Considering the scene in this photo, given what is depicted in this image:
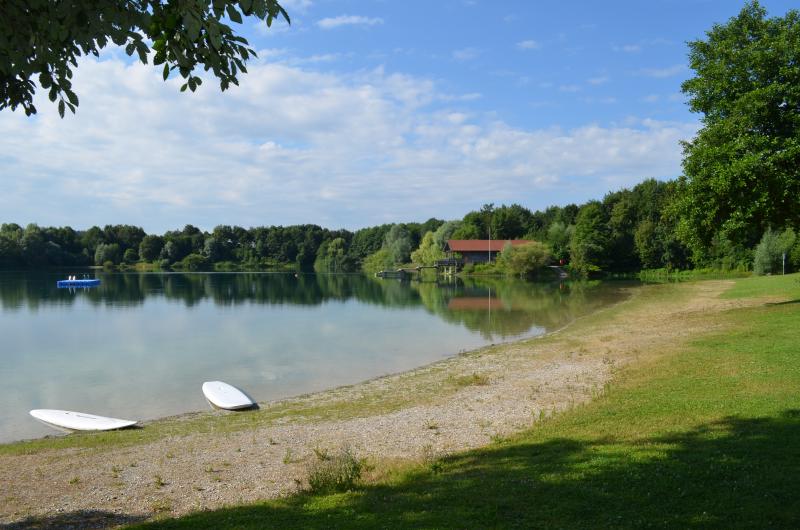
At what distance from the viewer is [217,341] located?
30875 mm

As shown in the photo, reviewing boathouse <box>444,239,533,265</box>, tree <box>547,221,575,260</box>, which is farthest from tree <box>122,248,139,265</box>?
tree <box>547,221,575,260</box>

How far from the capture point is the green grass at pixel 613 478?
5.81 m

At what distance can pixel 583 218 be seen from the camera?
91.9 m

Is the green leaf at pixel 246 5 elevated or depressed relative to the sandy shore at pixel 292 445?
elevated

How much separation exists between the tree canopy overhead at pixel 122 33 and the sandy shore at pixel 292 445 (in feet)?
18.7

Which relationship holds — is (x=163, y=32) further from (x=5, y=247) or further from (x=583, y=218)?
(x=5, y=247)

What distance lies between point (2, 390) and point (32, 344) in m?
11.3

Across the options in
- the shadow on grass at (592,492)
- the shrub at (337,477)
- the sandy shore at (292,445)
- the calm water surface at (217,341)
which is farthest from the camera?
the calm water surface at (217,341)

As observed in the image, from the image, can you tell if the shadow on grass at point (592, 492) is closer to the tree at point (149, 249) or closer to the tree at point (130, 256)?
the tree at point (149, 249)

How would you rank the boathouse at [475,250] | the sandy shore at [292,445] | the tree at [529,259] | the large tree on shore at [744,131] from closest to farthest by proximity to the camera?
the sandy shore at [292,445] → the large tree on shore at [744,131] → the tree at [529,259] → the boathouse at [475,250]

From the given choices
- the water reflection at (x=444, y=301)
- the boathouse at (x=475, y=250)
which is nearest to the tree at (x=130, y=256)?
the water reflection at (x=444, y=301)

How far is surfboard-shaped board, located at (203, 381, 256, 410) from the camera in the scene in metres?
16.8

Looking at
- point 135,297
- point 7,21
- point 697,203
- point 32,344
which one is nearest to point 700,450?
point 7,21

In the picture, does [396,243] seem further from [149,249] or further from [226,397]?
[226,397]
